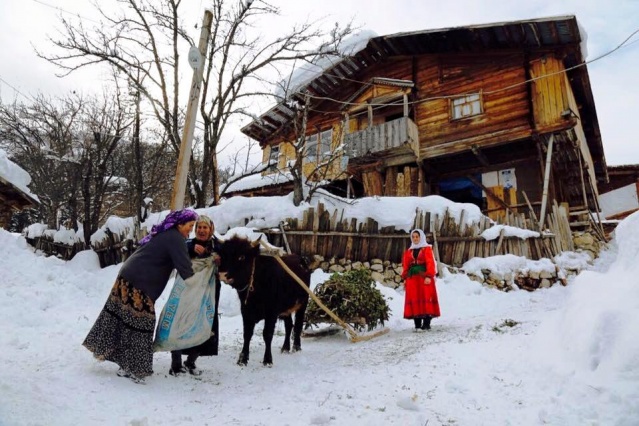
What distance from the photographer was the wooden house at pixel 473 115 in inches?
542

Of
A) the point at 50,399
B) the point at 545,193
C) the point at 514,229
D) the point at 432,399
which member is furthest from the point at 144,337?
the point at 545,193

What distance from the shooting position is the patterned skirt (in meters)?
3.49

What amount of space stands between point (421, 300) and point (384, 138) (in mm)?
9872

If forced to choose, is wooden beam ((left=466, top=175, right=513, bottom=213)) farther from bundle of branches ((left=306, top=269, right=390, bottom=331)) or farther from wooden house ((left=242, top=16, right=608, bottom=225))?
bundle of branches ((left=306, top=269, right=390, bottom=331))

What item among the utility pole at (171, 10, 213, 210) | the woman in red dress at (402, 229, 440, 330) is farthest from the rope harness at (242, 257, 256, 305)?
the woman in red dress at (402, 229, 440, 330)

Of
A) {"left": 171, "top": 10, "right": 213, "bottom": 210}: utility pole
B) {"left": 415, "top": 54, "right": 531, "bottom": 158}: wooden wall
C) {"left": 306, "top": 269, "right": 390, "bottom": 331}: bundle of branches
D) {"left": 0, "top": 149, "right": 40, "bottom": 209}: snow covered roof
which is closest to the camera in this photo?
{"left": 306, "top": 269, "right": 390, "bottom": 331}: bundle of branches

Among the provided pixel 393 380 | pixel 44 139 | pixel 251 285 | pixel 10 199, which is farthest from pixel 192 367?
pixel 44 139

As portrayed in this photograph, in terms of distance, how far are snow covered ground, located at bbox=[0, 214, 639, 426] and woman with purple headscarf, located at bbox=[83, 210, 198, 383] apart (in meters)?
0.19

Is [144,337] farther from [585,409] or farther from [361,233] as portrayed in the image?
[361,233]

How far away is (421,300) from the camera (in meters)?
6.77

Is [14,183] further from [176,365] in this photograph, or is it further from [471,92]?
[471,92]

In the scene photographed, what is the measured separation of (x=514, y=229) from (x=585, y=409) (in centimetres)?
849

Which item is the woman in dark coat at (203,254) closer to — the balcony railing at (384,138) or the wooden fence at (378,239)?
the wooden fence at (378,239)

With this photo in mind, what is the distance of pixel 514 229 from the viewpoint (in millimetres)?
10273
